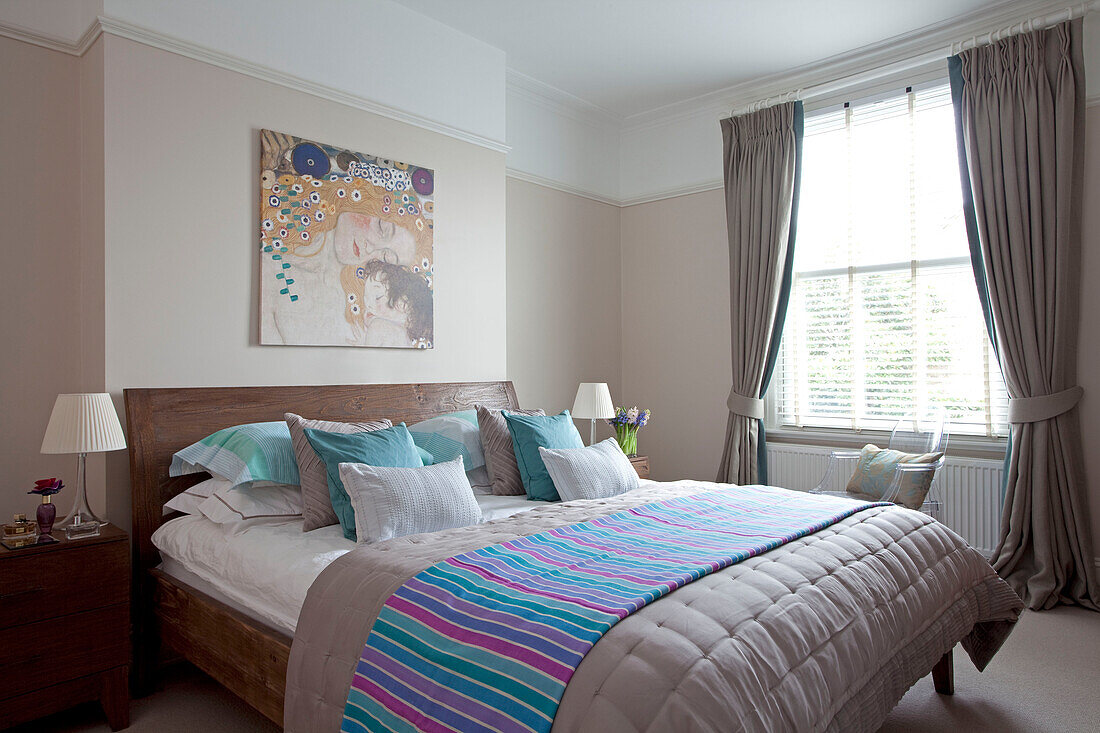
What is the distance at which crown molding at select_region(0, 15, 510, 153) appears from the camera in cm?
284

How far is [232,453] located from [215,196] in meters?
1.17

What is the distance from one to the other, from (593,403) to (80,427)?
2.66m

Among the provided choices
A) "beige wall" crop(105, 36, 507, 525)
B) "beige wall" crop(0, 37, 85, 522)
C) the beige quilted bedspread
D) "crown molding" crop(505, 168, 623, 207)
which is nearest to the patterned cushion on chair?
the beige quilted bedspread

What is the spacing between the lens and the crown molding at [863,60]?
382cm

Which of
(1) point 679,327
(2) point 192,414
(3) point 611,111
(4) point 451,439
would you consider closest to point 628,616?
(4) point 451,439

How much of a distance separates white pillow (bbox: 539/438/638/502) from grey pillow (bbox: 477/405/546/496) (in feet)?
0.75

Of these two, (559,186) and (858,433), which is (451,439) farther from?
(858,433)

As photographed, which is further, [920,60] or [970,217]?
[920,60]

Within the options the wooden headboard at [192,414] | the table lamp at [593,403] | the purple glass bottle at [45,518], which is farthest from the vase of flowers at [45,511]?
the table lamp at [593,403]

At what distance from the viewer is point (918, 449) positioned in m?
3.99

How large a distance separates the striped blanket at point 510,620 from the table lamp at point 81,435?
4.53 feet

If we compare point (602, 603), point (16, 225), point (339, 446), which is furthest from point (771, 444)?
point (16, 225)

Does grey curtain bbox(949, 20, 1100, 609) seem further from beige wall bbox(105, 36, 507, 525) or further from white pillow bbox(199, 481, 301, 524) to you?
white pillow bbox(199, 481, 301, 524)

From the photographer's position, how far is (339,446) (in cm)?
266
